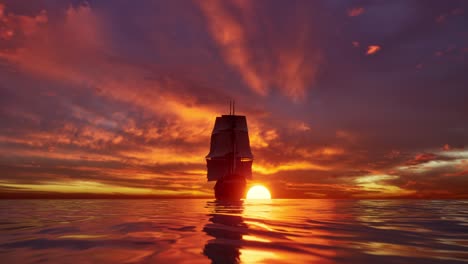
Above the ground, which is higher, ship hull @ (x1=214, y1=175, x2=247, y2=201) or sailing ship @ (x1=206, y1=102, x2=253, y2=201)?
sailing ship @ (x1=206, y1=102, x2=253, y2=201)

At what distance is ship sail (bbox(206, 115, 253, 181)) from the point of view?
10088cm

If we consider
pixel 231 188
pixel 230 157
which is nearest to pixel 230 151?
pixel 230 157

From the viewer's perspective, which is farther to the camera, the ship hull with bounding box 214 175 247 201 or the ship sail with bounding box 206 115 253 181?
the ship sail with bounding box 206 115 253 181

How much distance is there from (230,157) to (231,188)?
470 inches

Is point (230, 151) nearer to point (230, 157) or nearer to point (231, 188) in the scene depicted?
point (230, 157)

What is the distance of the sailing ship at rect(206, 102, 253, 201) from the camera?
95.2 meters

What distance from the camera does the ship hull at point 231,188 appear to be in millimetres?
93000

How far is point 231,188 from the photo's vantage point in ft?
309

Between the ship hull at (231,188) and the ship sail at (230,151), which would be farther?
the ship sail at (230,151)

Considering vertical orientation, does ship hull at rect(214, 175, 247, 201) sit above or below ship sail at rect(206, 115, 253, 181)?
below

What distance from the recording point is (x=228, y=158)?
10206 centimetres

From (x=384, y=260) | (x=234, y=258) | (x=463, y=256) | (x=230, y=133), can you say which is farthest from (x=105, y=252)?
(x=230, y=133)

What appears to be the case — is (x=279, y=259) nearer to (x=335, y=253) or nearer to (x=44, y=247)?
(x=335, y=253)

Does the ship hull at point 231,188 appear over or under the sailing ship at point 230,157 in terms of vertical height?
under
